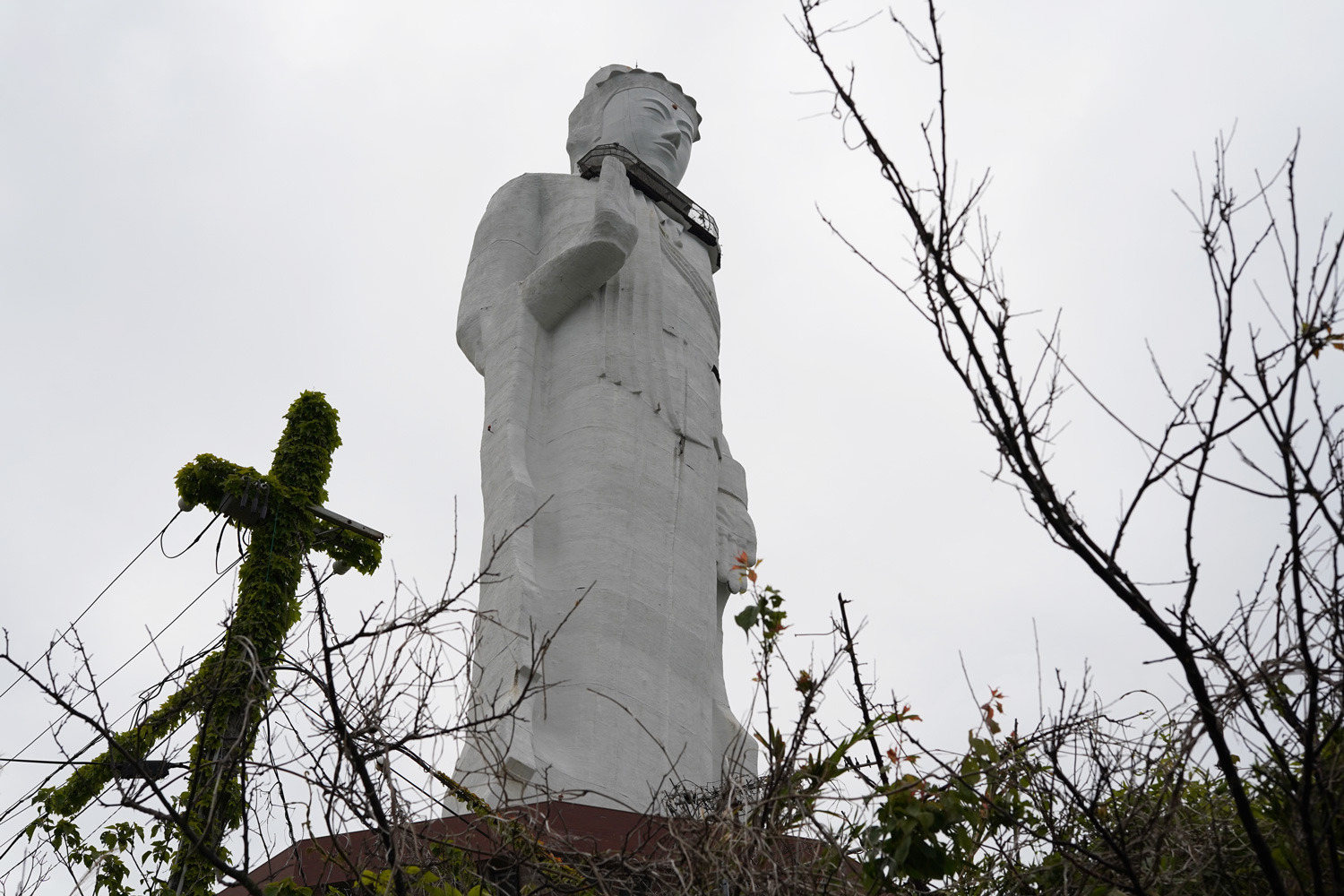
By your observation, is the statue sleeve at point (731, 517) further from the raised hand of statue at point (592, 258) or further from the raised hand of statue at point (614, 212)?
the raised hand of statue at point (614, 212)

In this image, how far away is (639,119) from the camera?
10055 mm

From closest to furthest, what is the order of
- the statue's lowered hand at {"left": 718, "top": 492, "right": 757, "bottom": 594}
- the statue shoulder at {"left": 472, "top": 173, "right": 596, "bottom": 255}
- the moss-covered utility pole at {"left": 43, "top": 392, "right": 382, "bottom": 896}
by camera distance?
the moss-covered utility pole at {"left": 43, "top": 392, "right": 382, "bottom": 896}
the statue's lowered hand at {"left": 718, "top": 492, "right": 757, "bottom": 594}
the statue shoulder at {"left": 472, "top": 173, "right": 596, "bottom": 255}

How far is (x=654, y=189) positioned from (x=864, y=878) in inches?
259

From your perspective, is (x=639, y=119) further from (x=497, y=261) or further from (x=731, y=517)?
(x=731, y=517)

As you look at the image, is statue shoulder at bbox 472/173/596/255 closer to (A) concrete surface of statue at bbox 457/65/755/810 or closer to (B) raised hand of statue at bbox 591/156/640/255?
(A) concrete surface of statue at bbox 457/65/755/810

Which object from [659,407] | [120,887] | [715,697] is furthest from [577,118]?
[120,887]

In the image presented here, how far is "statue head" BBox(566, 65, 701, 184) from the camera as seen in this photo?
9.98m

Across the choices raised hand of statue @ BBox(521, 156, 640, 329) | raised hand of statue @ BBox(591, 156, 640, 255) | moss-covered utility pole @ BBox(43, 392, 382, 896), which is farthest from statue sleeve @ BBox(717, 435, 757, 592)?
moss-covered utility pole @ BBox(43, 392, 382, 896)

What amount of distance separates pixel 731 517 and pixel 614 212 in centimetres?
208

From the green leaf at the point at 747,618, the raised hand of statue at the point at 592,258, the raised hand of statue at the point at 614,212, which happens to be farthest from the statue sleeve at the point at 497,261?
the green leaf at the point at 747,618

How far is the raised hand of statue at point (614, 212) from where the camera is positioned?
8102 millimetres

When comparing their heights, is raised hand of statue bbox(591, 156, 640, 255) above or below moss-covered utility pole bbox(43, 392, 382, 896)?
above

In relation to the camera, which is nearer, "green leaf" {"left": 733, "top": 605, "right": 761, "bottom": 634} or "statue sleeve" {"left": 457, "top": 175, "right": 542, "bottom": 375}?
"green leaf" {"left": 733, "top": 605, "right": 761, "bottom": 634}

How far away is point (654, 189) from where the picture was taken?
955 centimetres
